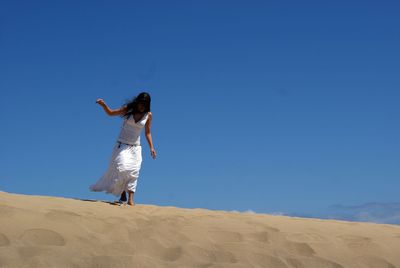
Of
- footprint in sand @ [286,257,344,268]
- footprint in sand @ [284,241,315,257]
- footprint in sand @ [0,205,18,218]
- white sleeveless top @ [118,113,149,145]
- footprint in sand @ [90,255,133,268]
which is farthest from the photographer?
white sleeveless top @ [118,113,149,145]

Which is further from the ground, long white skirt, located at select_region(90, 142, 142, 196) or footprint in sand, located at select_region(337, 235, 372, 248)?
long white skirt, located at select_region(90, 142, 142, 196)

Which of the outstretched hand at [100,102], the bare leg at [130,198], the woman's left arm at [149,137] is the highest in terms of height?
the outstretched hand at [100,102]

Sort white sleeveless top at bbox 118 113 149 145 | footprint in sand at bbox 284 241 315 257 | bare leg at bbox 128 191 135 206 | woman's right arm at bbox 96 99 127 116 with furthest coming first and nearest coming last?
white sleeveless top at bbox 118 113 149 145, woman's right arm at bbox 96 99 127 116, bare leg at bbox 128 191 135 206, footprint in sand at bbox 284 241 315 257

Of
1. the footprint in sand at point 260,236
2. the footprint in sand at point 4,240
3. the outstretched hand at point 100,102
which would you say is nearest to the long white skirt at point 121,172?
the outstretched hand at point 100,102

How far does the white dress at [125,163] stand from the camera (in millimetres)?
8031

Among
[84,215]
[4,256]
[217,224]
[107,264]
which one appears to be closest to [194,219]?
[217,224]

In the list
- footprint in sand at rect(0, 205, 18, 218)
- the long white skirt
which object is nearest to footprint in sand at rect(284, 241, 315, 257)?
footprint in sand at rect(0, 205, 18, 218)

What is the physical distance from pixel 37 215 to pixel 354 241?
3555mm

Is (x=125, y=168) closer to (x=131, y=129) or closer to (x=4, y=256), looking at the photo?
(x=131, y=129)

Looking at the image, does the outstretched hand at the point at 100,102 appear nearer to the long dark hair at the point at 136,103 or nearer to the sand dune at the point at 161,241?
the long dark hair at the point at 136,103

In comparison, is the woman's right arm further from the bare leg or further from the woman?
the bare leg

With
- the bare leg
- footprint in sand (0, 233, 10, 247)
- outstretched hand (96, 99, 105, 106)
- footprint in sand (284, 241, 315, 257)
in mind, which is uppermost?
outstretched hand (96, 99, 105, 106)

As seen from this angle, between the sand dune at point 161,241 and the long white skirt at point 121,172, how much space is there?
174cm

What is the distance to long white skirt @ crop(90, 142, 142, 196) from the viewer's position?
8016 mm
